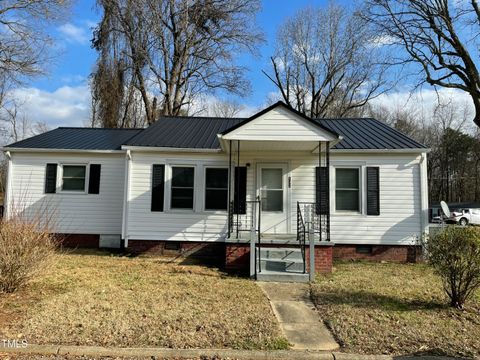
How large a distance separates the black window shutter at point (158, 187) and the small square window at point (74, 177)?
2.80m

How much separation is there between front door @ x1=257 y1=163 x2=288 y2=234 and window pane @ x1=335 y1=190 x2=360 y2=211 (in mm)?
1593

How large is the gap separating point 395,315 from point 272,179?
18.4 ft

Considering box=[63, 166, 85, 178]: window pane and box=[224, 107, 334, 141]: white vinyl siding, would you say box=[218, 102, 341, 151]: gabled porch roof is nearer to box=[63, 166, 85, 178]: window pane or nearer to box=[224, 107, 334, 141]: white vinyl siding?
box=[224, 107, 334, 141]: white vinyl siding

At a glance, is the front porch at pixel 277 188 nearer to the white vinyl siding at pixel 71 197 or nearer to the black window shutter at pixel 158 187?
the black window shutter at pixel 158 187

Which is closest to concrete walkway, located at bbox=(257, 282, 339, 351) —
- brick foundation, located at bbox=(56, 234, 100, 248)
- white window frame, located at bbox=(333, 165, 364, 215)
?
white window frame, located at bbox=(333, 165, 364, 215)

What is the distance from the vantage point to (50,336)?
13.9 ft

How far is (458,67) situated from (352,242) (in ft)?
37.4

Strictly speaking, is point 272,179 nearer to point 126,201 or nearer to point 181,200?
point 181,200

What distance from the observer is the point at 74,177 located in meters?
11.2

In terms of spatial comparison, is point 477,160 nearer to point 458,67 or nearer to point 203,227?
point 458,67

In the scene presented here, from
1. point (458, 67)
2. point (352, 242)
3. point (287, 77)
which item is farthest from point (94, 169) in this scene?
point (287, 77)

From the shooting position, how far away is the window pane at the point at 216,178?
403 inches

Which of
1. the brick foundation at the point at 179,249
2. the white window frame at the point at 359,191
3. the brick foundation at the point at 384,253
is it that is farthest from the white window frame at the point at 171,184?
the brick foundation at the point at 384,253

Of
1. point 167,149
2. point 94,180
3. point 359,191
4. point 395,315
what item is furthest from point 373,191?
point 94,180
